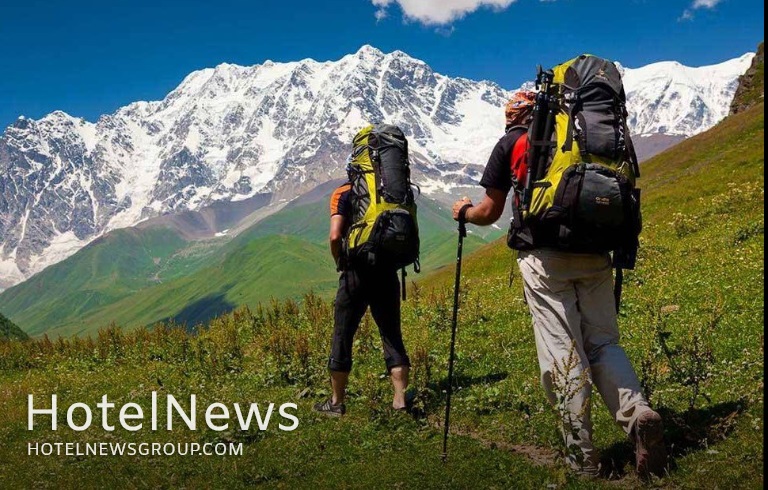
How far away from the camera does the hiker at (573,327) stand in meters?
7.12

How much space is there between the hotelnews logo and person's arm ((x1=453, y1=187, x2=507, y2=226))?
4.55m

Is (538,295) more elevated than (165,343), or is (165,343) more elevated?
(538,295)

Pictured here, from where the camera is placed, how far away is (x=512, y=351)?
13.2 metres

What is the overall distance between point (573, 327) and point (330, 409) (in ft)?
16.2

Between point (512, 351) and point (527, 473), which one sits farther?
point (512, 351)

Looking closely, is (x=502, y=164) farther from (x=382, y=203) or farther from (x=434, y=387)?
(x=434, y=387)

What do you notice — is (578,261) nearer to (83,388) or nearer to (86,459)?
(86,459)

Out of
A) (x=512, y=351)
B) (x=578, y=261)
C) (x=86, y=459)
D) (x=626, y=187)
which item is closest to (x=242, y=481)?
(x=86, y=459)

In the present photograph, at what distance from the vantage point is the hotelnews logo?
9.95 m

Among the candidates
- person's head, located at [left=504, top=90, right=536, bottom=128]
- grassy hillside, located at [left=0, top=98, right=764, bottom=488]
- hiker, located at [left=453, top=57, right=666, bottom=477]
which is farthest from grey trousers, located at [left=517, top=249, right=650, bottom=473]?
person's head, located at [left=504, top=90, right=536, bottom=128]

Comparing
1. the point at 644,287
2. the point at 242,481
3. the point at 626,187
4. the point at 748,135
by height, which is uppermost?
the point at 748,135

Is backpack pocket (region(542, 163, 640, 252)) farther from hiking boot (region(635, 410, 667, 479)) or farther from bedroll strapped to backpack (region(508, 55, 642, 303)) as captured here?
hiking boot (region(635, 410, 667, 479))

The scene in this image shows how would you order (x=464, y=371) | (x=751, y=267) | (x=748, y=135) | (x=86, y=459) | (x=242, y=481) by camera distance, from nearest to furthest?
(x=242, y=481) < (x=86, y=459) < (x=464, y=371) < (x=751, y=267) < (x=748, y=135)

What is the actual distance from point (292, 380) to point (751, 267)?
10724mm
